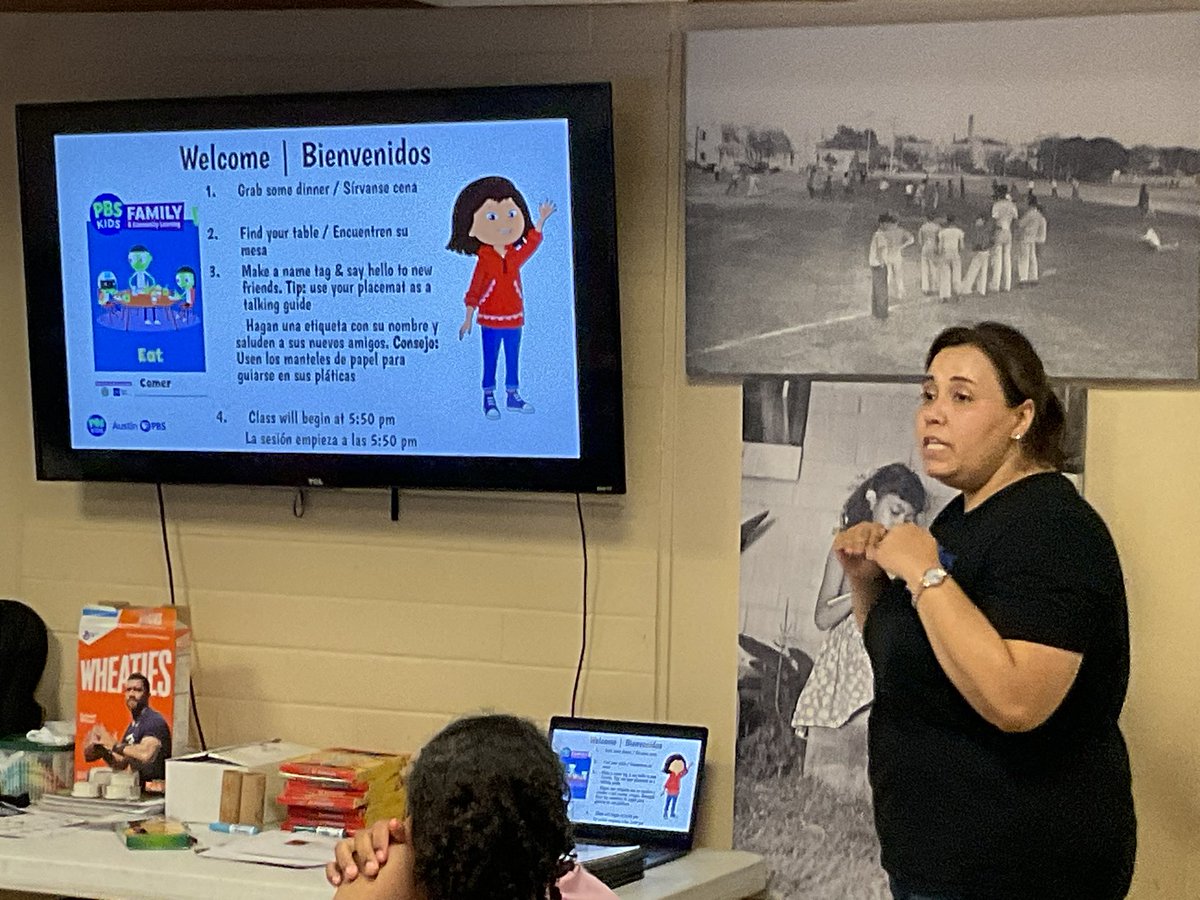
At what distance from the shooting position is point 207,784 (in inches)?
132

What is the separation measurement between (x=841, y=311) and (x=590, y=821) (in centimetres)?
106

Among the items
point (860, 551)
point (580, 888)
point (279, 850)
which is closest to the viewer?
point (580, 888)

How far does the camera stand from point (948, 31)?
3207mm

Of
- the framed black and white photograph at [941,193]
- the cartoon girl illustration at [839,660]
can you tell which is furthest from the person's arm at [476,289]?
the cartoon girl illustration at [839,660]

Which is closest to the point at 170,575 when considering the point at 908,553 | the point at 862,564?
the point at 862,564

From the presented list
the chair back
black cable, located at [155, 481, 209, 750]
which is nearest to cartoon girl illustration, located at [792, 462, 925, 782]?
black cable, located at [155, 481, 209, 750]

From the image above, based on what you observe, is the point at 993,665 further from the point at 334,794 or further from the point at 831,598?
the point at 334,794

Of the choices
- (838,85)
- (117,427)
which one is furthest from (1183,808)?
(117,427)

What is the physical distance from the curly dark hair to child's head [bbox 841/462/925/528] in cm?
147

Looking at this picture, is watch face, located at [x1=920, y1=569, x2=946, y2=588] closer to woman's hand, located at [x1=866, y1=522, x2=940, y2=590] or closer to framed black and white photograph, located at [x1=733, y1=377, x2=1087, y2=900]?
woman's hand, located at [x1=866, y1=522, x2=940, y2=590]

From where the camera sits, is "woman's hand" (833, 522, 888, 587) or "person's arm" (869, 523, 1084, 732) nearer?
"person's arm" (869, 523, 1084, 732)

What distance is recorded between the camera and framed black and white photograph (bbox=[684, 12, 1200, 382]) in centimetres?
309

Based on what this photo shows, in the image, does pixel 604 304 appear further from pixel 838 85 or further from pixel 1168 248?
pixel 1168 248

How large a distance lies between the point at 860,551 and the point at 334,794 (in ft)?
3.88
